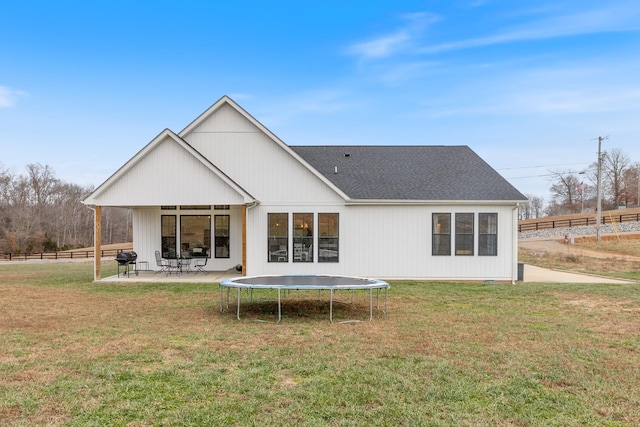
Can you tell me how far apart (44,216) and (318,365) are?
6189 centimetres

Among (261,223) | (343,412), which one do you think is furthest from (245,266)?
(343,412)


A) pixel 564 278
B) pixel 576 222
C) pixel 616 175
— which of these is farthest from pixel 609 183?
pixel 564 278

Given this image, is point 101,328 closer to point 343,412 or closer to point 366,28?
point 343,412

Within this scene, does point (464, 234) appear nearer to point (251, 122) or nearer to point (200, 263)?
point (251, 122)

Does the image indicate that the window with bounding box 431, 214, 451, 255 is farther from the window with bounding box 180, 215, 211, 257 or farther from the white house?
the window with bounding box 180, 215, 211, 257

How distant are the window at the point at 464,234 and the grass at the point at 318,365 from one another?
4.68 meters

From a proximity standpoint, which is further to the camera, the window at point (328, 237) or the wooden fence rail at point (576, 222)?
the wooden fence rail at point (576, 222)

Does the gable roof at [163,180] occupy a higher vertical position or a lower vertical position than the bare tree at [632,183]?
lower

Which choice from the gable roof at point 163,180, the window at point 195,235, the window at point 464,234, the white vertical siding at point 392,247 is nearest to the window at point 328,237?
the white vertical siding at point 392,247

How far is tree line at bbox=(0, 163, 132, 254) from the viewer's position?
5050 centimetres

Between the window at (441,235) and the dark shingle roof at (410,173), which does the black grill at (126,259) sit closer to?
the dark shingle roof at (410,173)

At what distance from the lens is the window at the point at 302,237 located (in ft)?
49.8

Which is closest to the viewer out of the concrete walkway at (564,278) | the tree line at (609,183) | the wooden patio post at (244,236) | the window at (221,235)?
the wooden patio post at (244,236)

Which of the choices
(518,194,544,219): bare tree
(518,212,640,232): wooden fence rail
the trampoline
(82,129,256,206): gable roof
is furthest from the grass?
(518,194,544,219): bare tree
